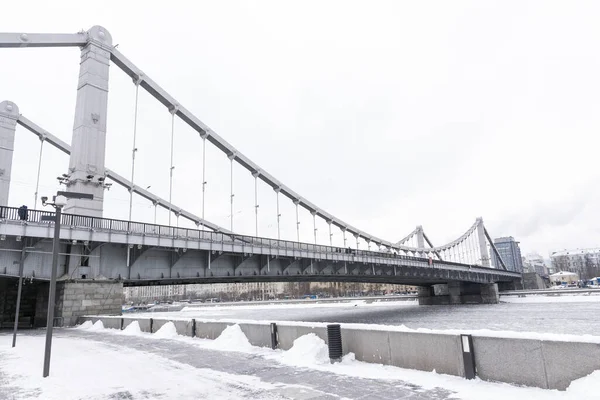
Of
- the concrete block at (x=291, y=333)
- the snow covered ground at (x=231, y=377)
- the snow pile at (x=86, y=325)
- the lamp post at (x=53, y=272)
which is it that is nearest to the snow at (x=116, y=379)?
the snow covered ground at (x=231, y=377)

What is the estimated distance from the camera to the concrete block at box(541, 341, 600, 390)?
21.8ft

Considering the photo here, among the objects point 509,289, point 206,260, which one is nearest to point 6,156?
point 206,260

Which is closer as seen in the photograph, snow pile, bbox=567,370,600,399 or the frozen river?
snow pile, bbox=567,370,600,399

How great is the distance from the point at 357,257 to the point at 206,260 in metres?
20.6

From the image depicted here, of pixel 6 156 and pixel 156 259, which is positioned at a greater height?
pixel 6 156

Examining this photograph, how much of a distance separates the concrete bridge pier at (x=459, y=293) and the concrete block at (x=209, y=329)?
80216 millimetres

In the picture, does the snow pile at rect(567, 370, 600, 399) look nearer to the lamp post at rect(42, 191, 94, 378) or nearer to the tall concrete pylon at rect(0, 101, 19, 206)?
the lamp post at rect(42, 191, 94, 378)

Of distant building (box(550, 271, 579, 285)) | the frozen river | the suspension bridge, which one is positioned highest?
the suspension bridge

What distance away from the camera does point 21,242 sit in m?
24.8

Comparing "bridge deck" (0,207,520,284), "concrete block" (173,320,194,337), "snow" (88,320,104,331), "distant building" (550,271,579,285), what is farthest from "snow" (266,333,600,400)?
"distant building" (550,271,579,285)

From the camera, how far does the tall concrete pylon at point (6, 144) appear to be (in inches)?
1638

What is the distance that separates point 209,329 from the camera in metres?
16.4

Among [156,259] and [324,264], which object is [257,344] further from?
[324,264]

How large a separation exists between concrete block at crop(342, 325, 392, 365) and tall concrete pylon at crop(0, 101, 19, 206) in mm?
43544
